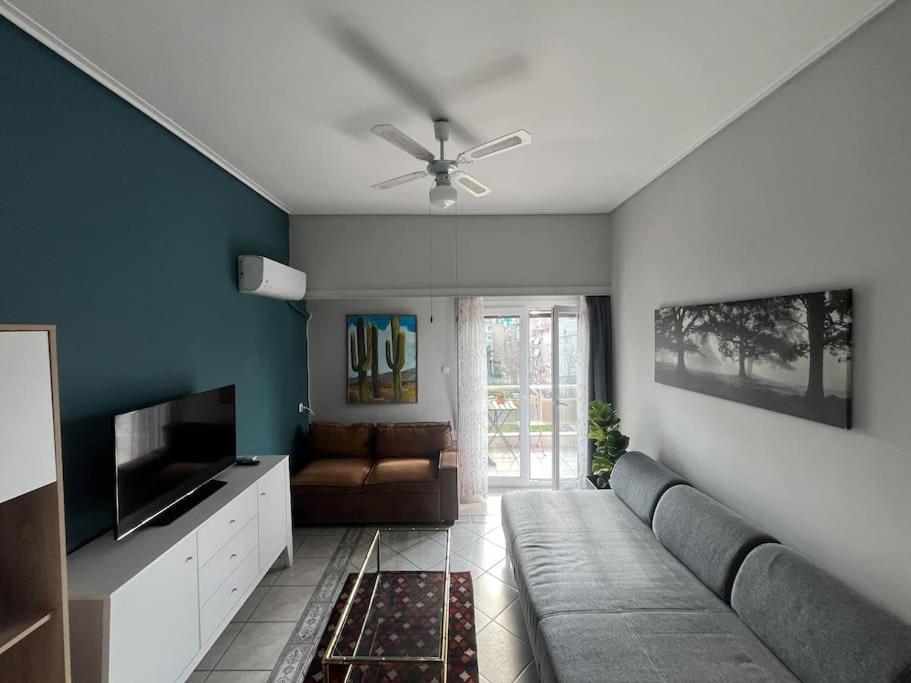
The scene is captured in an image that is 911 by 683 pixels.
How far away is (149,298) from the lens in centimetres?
214

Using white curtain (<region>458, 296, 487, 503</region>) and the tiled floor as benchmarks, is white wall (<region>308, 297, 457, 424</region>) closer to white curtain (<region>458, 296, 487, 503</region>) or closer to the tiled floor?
white curtain (<region>458, 296, 487, 503</region>)

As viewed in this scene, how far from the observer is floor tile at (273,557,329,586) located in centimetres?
287

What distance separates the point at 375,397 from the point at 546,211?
2449 mm

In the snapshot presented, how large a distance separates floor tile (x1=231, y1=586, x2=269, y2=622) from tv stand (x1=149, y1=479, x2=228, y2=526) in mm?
750

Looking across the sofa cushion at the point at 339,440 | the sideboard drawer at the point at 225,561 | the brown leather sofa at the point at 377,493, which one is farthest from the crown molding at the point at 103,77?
the brown leather sofa at the point at 377,493

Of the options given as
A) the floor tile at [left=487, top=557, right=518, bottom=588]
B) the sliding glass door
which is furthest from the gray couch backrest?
the sliding glass door

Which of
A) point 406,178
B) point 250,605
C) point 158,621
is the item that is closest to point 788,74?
point 406,178

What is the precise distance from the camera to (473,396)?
438cm

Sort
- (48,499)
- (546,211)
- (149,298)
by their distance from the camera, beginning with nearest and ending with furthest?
(48,499) → (149,298) → (546,211)

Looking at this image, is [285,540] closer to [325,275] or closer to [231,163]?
[325,275]

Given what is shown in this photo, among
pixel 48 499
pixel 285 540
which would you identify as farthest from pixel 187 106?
pixel 285 540

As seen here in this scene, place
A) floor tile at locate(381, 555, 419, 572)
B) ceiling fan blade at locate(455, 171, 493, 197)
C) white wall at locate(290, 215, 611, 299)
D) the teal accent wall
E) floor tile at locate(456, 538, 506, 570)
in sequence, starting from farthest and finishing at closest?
white wall at locate(290, 215, 611, 299), floor tile at locate(456, 538, 506, 570), floor tile at locate(381, 555, 419, 572), ceiling fan blade at locate(455, 171, 493, 197), the teal accent wall

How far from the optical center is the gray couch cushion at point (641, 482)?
8.53 feet

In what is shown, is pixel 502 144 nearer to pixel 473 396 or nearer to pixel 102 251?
pixel 102 251
